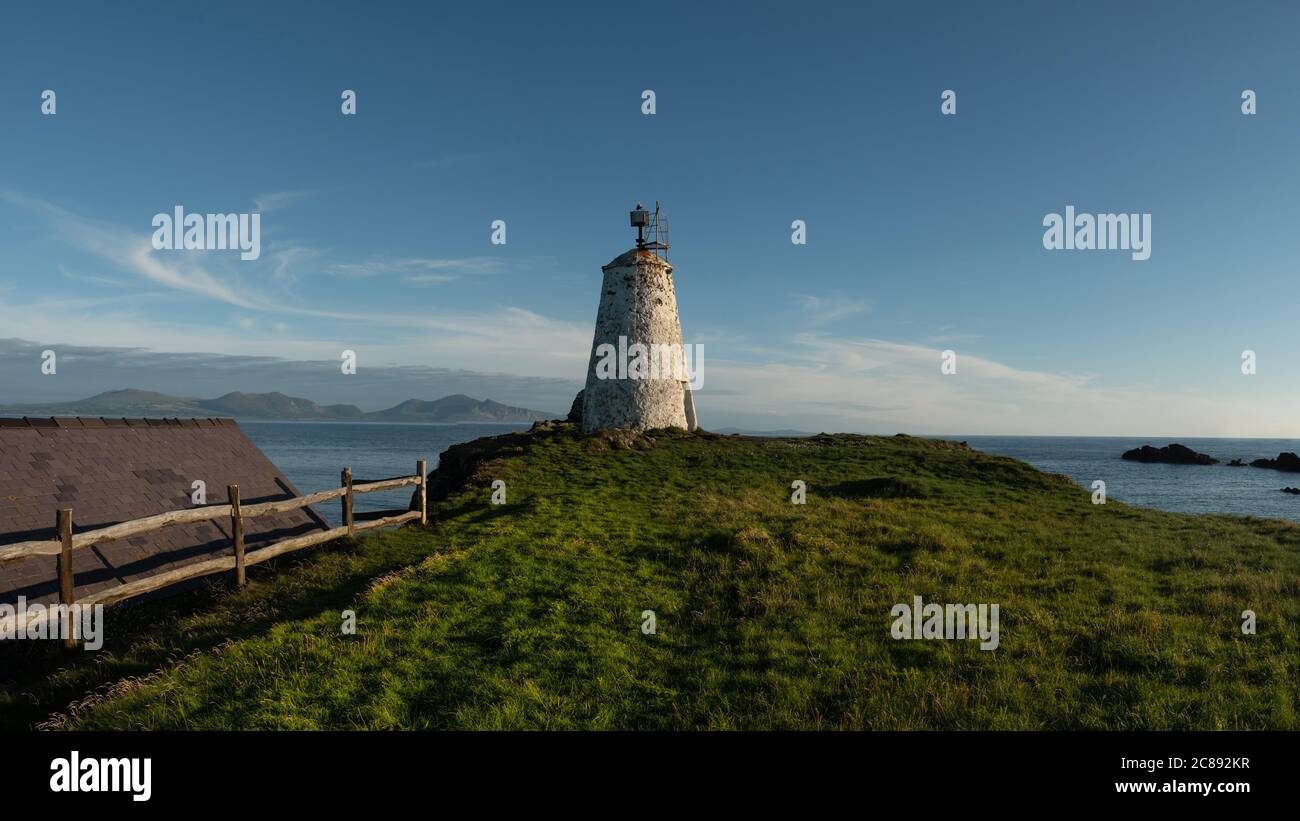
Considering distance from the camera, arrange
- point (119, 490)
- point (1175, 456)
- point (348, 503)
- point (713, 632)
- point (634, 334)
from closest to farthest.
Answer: point (713, 632)
point (119, 490)
point (348, 503)
point (634, 334)
point (1175, 456)

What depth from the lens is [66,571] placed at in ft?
32.2

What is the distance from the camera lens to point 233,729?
6.56m

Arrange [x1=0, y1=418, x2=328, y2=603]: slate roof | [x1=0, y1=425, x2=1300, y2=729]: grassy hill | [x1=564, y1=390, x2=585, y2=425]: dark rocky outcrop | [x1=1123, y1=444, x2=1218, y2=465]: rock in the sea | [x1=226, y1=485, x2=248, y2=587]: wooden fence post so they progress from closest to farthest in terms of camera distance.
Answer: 1. [x1=0, y1=425, x2=1300, y2=729]: grassy hill
2. [x1=0, y1=418, x2=328, y2=603]: slate roof
3. [x1=226, y1=485, x2=248, y2=587]: wooden fence post
4. [x1=564, y1=390, x2=585, y2=425]: dark rocky outcrop
5. [x1=1123, y1=444, x2=1218, y2=465]: rock in the sea

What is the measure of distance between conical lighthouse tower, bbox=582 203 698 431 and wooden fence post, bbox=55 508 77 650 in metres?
28.9

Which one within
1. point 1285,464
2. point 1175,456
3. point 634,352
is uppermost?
point 634,352

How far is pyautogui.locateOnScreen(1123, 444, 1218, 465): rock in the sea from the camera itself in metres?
83.6

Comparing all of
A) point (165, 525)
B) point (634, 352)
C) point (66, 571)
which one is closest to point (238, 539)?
point (165, 525)

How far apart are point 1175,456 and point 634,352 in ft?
299

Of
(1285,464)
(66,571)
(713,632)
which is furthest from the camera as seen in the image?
(1285,464)

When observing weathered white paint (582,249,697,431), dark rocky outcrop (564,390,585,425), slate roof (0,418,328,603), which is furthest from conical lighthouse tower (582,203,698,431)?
slate roof (0,418,328,603)

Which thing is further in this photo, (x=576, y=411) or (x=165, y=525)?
(x=576, y=411)

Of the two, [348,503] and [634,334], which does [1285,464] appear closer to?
[634,334]

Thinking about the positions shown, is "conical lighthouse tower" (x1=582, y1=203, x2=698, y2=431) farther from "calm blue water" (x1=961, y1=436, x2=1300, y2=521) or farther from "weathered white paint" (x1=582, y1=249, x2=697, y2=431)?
"calm blue water" (x1=961, y1=436, x2=1300, y2=521)

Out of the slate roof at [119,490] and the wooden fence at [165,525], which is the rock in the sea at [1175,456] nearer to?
the wooden fence at [165,525]
